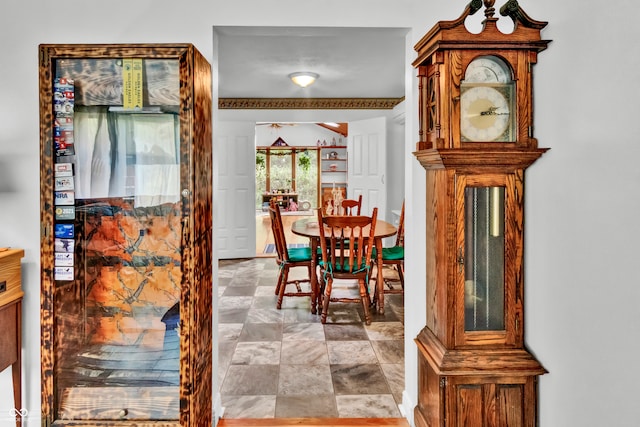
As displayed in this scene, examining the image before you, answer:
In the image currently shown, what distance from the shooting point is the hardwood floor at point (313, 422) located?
7.19ft

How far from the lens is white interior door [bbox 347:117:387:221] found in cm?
612

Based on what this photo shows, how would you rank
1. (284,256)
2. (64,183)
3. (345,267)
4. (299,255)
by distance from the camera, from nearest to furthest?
(64,183) → (345,267) → (284,256) → (299,255)

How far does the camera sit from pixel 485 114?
151cm

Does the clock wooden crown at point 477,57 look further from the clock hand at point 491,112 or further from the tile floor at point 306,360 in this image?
the tile floor at point 306,360

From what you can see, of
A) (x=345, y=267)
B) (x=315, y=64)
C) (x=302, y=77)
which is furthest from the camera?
(x=302, y=77)

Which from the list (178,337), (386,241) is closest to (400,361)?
(178,337)

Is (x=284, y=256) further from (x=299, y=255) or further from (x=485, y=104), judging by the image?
(x=485, y=104)

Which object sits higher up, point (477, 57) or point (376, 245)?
point (477, 57)

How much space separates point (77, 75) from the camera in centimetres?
179

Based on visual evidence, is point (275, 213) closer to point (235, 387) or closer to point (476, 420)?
point (235, 387)

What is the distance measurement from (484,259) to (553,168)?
0.40 m

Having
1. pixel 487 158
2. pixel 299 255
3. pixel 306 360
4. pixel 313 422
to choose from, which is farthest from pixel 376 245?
pixel 487 158

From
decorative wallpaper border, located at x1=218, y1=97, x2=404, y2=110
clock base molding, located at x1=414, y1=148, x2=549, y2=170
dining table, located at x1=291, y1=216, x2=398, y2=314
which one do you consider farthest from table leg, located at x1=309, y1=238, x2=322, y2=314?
decorative wallpaper border, located at x1=218, y1=97, x2=404, y2=110

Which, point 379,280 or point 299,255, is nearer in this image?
point 379,280
